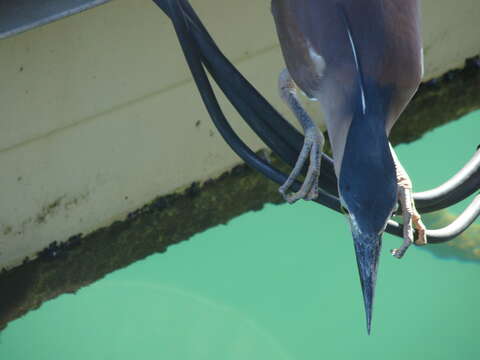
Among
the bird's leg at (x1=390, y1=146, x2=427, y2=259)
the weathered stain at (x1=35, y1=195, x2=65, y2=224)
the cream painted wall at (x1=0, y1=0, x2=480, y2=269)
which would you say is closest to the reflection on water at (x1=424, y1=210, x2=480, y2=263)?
the cream painted wall at (x1=0, y1=0, x2=480, y2=269)

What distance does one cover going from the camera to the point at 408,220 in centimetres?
159

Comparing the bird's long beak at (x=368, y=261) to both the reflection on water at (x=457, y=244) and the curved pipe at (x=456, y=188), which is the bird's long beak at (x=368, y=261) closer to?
the curved pipe at (x=456, y=188)

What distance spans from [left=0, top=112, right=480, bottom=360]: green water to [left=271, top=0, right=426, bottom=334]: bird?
1128mm

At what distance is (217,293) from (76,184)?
0.60 m

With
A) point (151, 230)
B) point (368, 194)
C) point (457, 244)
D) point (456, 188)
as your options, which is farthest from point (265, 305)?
point (368, 194)

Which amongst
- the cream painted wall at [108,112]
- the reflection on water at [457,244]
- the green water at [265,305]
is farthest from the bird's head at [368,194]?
the reflection on water at [457,244]

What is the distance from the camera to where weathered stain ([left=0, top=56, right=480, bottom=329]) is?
114 inches

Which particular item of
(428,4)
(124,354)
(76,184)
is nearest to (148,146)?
(76,184)

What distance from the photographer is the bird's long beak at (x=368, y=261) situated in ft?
4.26

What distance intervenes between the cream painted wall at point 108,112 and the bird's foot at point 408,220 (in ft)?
3.38

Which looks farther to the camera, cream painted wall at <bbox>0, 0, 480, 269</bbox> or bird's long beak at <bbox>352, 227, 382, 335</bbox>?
cream painted wall at <bbox>0, 0, 480, 269</bbox>

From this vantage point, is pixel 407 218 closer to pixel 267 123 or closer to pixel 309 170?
pixel 309 170

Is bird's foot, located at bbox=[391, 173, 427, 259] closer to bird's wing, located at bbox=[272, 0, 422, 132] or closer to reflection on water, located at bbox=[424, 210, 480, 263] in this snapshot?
bird's wing, located at bbox=[272, 0, 422, 132]

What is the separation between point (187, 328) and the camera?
2.82 m
